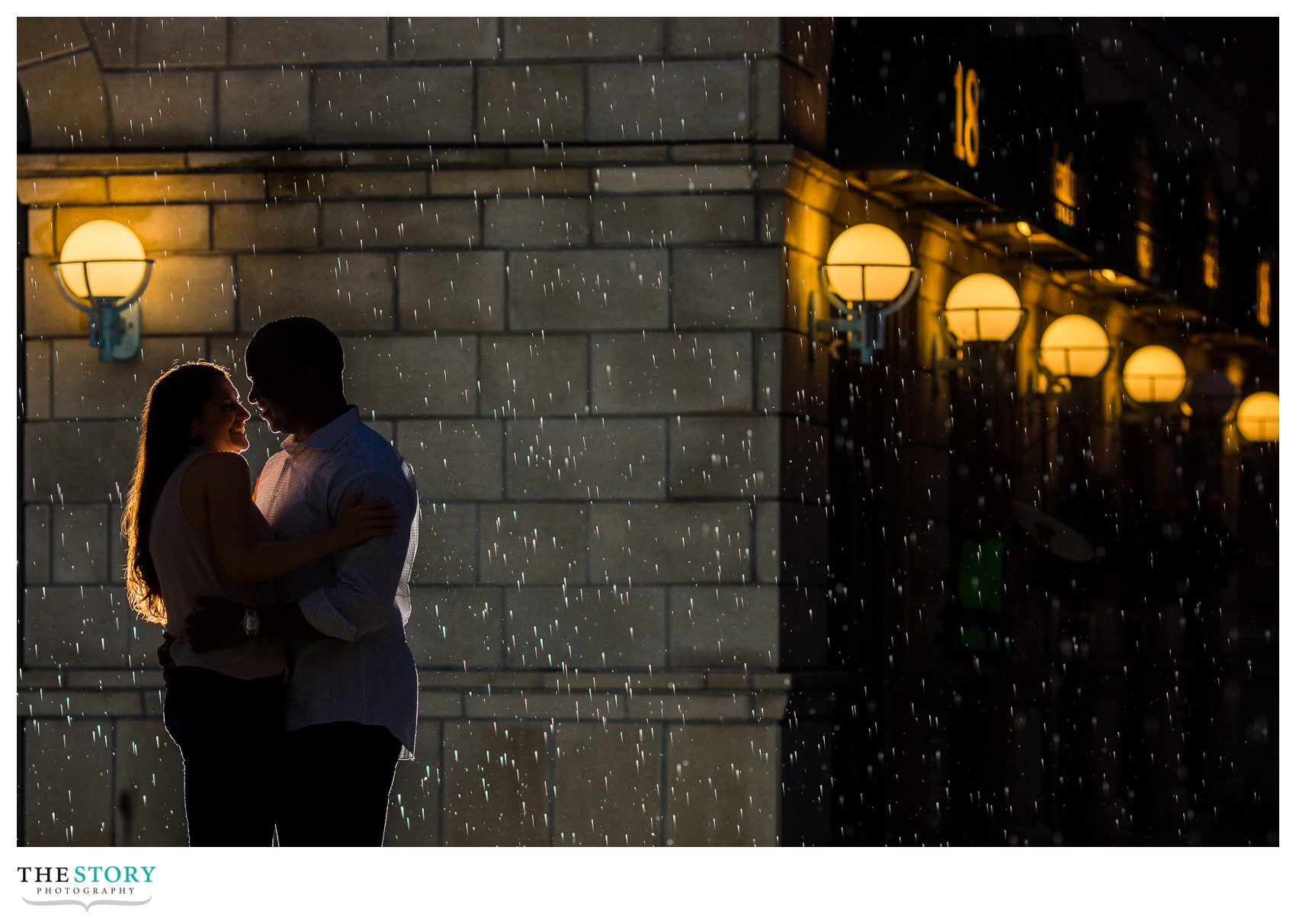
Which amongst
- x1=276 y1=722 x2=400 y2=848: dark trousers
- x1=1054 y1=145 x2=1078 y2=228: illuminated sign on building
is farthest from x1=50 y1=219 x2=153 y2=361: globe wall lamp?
x1=1054 y1=145 x2=1078 y2=228: illuminated sign on building

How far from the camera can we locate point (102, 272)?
26.9 ft

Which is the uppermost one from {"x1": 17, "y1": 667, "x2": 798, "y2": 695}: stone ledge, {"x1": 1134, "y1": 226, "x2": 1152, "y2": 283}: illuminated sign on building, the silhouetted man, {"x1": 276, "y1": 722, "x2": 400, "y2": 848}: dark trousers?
{"x1": 1134, "y1": 226, "x2": 1152, "y2": 283}: illuminated sign on building

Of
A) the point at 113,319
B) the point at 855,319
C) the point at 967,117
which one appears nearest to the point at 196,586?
the point at 113,319

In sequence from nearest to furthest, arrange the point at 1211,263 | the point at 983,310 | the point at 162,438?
the point at 162,438, the point at 983,310, the point at 1211,263

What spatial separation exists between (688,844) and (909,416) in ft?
10.9

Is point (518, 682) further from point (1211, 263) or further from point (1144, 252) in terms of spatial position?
point (1211, 263)

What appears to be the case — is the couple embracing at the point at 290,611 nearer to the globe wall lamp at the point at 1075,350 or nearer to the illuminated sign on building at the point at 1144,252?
the globe wall lamp at the point at 1075,350

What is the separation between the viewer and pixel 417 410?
324 inches

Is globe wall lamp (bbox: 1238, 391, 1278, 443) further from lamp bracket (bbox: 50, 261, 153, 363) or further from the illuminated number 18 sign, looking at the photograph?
lamp bracket (bbox: 50, 261, 153, 363)

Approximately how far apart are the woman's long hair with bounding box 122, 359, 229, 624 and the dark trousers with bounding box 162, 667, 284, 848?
1.18 ft

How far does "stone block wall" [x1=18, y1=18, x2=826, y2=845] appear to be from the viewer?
8039mm

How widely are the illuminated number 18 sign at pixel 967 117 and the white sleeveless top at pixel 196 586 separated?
5252mm

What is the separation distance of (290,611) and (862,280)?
14.7 feet

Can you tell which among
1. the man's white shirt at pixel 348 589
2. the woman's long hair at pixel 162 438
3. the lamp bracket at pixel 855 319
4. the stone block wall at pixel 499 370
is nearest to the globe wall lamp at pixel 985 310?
the lamp bracket at pixel 855 319
